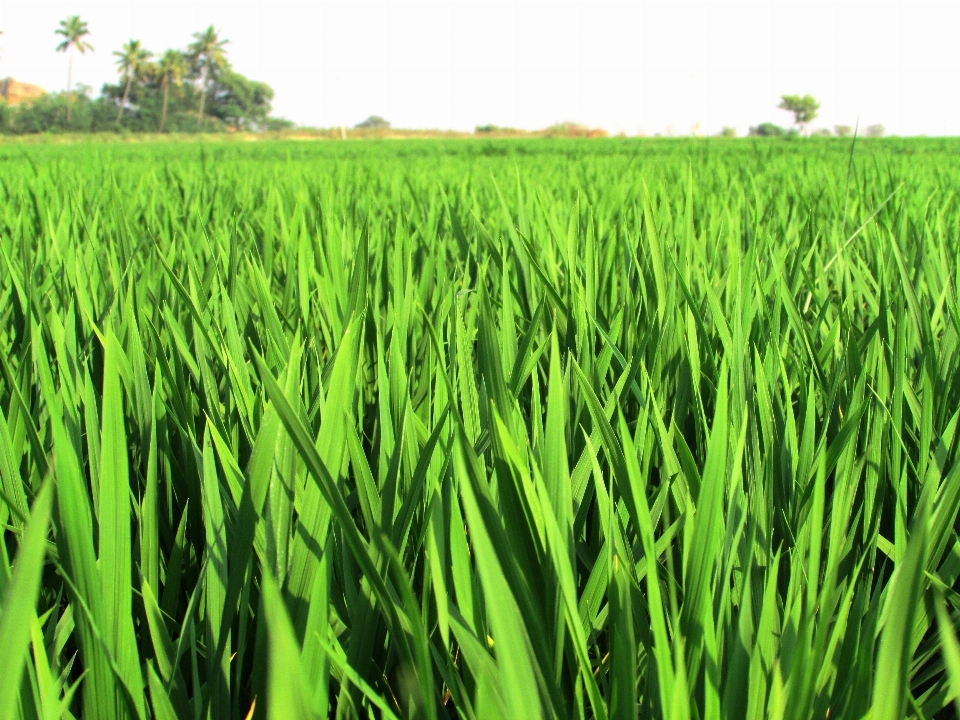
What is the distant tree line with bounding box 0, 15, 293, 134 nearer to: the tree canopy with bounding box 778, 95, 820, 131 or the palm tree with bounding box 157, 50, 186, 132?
the palm tree with bounding box 157, 50, 186, 132

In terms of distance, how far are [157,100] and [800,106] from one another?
1854 inches

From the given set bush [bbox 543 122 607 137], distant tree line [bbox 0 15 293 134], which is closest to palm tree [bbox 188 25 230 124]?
distant tree line [bbox 0 15 293 134]

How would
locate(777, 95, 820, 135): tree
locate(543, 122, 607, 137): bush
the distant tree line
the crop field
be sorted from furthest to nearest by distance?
1. locate(777, 95, 820, 135): tree
2. the distant tree line
3. locate(543, 122, 607, 137): bush
4. the crop field

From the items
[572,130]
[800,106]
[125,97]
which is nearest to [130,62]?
[125,97]

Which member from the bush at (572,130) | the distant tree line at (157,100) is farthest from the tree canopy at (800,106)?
the distant tree line at (157,100)

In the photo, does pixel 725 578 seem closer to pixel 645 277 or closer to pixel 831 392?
pixel 831 392

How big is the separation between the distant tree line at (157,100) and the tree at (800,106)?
39.5 meters

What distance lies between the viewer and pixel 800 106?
160 ft

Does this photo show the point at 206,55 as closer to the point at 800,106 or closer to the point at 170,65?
the point at 170,65

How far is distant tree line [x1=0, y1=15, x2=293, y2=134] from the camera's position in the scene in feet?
123

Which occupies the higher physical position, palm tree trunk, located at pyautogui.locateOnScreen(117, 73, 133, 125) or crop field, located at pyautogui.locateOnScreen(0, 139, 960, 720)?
palm tree trunk, located at pyautogui.locateOnScreen(117, 73, 133, 125)

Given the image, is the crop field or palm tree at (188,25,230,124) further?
palm tree at (188,25,230,124)

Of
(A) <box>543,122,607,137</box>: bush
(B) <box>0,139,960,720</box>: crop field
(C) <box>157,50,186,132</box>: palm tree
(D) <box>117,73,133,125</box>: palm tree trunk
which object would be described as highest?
(C) <box>157,50,186,132</box>: palm tree

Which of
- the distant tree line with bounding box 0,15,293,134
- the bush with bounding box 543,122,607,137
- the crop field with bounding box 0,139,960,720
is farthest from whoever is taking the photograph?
the distant tree line with bounding box 0,15,293,134
